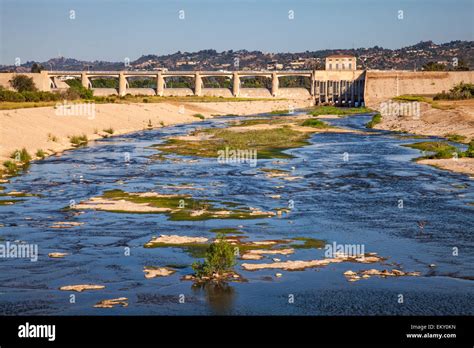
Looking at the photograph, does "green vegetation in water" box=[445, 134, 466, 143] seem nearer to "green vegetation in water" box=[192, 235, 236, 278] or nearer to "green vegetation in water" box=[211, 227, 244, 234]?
"green vegetation in water" box=[211, 227, 244, 234]

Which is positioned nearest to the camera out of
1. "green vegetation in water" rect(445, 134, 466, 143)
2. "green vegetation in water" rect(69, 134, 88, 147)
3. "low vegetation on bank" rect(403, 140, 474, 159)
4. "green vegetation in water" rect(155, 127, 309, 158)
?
"low vegetation on bank" rect(403, 140, 474, 159)

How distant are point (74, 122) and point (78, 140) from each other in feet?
30.3

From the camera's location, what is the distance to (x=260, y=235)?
27.5 m

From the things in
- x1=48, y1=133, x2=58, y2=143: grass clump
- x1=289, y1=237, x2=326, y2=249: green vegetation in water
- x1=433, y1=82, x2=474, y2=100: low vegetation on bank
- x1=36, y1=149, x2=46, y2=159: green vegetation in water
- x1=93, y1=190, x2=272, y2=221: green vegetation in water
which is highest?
x1=433, y1=82, x2=474, y2=100: low vegetation on bank

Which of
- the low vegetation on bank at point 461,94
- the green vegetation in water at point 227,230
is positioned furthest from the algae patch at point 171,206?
the low vegetation on bank at point 461,94

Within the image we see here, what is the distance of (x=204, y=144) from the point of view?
6438 centimetres

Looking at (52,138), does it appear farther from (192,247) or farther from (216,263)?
(216,263)

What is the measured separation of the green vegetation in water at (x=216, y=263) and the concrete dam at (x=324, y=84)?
129m

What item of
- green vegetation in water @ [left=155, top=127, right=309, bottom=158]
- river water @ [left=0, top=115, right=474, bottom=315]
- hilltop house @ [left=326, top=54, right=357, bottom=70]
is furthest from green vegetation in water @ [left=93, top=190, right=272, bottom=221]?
hilltop house @ [left=326, top=54, right=357, bottom=70]

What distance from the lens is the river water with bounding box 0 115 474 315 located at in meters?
20.0

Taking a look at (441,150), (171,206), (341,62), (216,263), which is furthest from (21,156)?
(341,62)

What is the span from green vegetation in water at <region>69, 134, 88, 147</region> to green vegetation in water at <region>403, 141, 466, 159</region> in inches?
1045

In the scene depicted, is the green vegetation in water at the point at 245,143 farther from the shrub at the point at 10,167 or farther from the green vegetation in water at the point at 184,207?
the green vegetation in water at the point at 184,207
